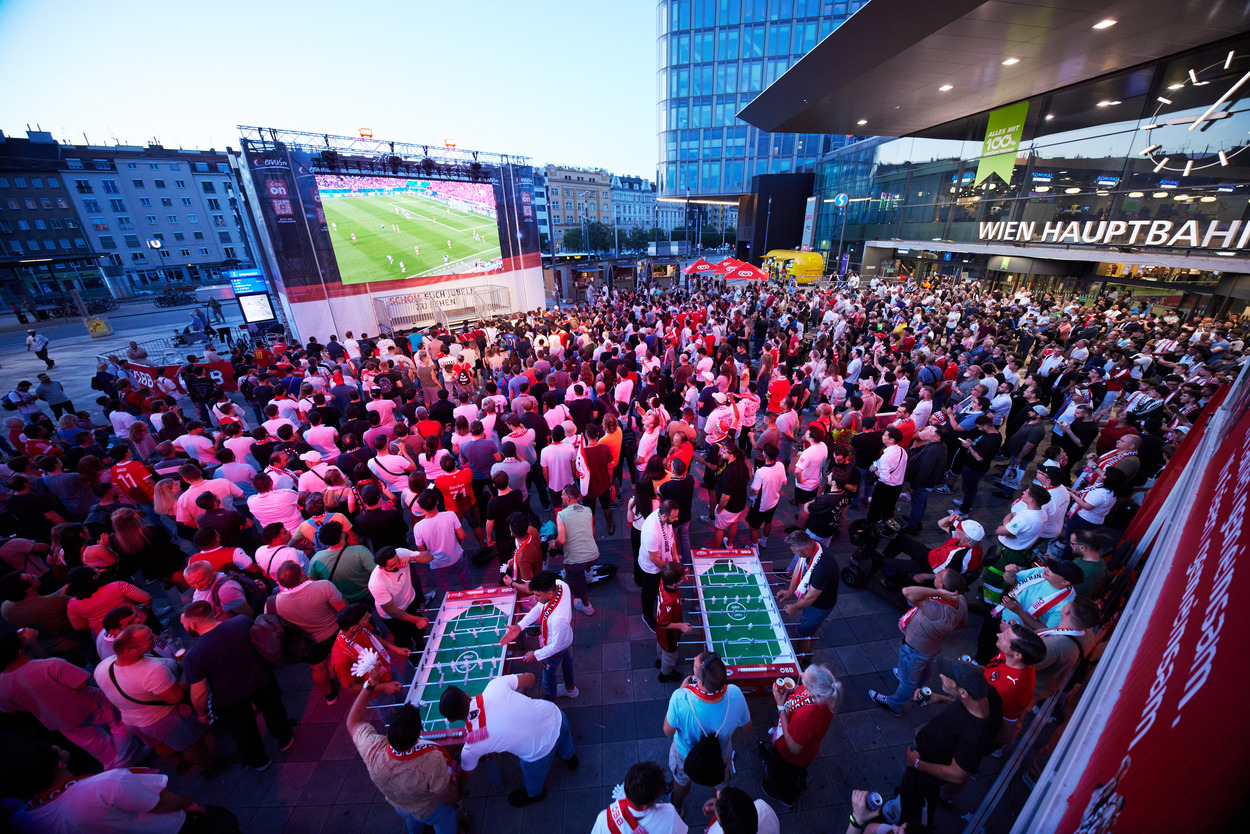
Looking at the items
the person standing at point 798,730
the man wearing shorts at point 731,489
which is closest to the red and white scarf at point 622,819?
the person standing at point 798,730

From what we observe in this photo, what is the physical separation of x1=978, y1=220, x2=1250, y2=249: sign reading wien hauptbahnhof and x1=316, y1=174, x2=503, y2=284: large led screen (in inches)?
895

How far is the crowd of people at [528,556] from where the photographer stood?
2879mm

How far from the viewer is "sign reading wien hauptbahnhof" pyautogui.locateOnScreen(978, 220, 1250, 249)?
1198cm

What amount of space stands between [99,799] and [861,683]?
18.5 ft

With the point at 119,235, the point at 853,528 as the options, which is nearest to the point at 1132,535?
the point at 853,528

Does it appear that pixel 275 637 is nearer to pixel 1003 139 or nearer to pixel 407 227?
pixel 407 227

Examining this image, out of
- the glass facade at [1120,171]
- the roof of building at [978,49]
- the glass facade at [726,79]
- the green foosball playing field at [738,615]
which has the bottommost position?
the green foosball playing field at [738,615]

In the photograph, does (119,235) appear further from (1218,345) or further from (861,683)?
(1218,345)

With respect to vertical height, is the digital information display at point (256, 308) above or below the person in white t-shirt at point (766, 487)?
above

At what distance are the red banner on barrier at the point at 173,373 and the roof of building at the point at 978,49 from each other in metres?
19.5

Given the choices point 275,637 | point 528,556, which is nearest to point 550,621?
point 528,556

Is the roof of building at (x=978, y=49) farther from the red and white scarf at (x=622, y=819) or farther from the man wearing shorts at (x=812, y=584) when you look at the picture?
the red and white scarf at (x=622, y=819)

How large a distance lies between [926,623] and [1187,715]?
10.6 ft

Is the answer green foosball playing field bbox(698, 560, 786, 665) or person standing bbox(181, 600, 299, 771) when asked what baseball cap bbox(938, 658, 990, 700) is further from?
person standing bbox(181, 600, 299, 771)
